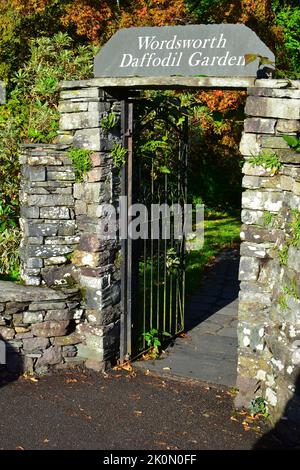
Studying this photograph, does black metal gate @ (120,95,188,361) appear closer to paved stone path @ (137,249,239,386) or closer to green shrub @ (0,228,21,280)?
paved stone path @ (137,249,239,386)

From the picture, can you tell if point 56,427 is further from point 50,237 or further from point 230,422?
point 50,237

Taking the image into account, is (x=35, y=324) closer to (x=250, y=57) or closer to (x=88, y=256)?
(x=88, y=256)

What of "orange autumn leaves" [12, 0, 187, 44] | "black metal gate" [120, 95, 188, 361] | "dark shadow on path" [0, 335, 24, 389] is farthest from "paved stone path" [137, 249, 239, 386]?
Result: "orange autumn leaves" [12, 0, 187, 44]

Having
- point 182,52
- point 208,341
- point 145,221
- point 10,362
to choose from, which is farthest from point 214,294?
point 182,52

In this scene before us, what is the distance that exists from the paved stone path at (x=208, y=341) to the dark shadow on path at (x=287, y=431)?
117 cm

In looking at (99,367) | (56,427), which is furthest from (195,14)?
(56,427)

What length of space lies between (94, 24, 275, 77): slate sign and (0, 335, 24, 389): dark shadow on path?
2829mm

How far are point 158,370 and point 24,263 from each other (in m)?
1.79

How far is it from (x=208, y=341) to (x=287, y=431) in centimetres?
257

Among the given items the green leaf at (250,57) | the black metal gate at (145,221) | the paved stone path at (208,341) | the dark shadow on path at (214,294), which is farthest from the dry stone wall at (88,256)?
the dark shadow on path at (214,294)

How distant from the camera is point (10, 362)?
6.27 m

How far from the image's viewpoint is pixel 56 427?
5258 millimetres

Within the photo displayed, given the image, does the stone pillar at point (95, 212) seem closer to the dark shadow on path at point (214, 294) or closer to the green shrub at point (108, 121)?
the green shrub at point (108, 121)

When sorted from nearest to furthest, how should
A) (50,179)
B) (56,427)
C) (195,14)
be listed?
(56,427)
(50,179)
(195,14)
